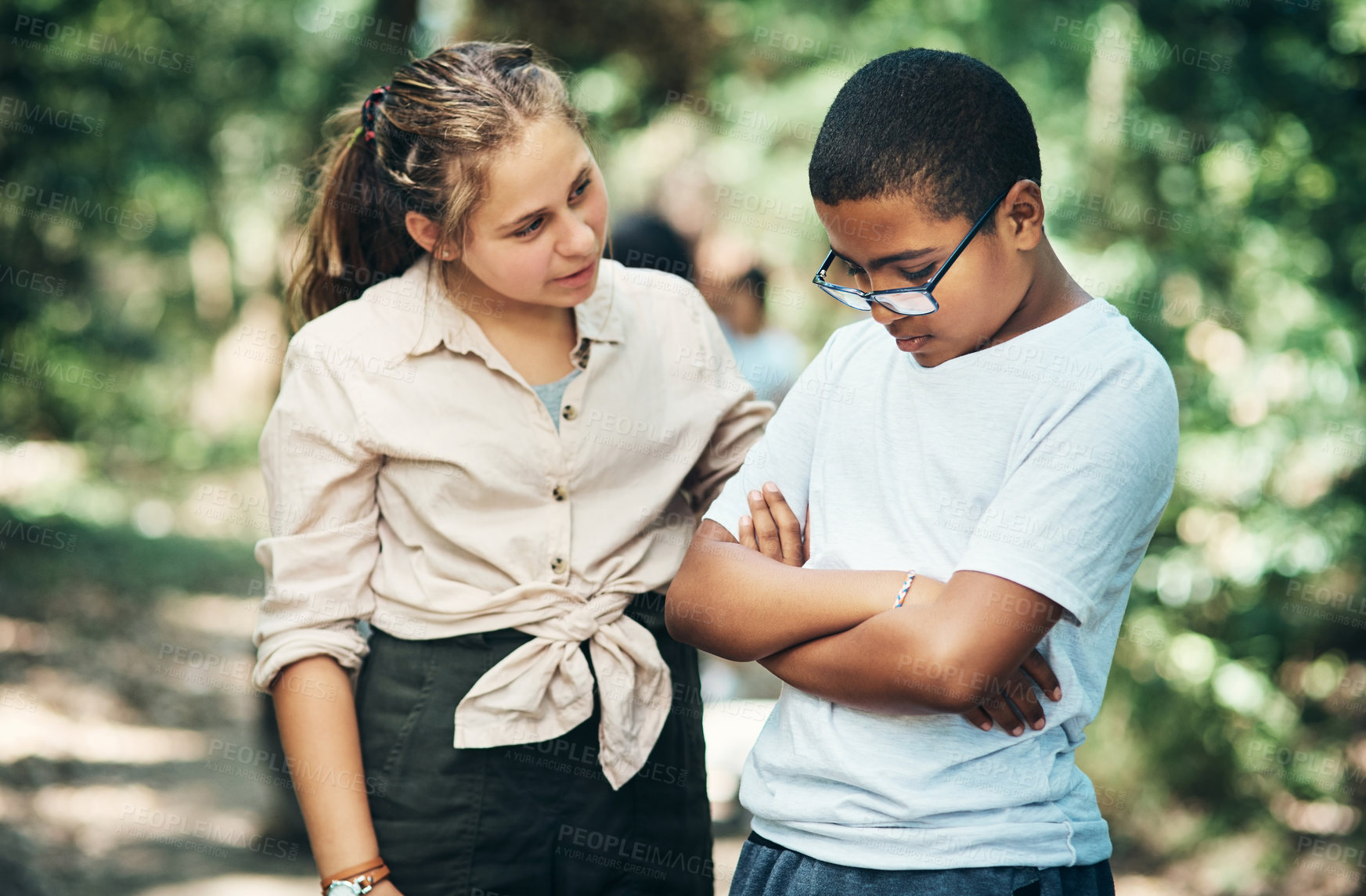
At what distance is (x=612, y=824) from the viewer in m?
1.84

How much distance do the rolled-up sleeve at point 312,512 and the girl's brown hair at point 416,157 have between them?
0.77 feet

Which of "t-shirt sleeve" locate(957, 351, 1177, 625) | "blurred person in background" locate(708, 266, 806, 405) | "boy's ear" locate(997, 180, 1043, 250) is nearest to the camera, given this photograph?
"t-shirt sleeve" locate(957, 351, 1177, 625)

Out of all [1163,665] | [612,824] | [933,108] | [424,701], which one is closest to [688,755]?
[612,824]

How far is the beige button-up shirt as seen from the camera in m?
1.74

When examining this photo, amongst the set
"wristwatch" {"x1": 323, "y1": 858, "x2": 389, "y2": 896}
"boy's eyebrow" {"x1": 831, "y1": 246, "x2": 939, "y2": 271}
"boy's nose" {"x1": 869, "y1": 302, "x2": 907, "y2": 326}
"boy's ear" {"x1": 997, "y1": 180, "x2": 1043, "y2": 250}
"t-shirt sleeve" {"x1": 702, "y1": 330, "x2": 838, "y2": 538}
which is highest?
"boy's ear" {"x1": 997, "y1": 180, "x2": 1043, "y2": 250}

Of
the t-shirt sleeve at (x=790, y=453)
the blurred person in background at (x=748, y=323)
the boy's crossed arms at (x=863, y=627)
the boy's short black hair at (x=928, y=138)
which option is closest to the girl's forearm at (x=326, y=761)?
the boy's crossed arms at (x=863, y=627)

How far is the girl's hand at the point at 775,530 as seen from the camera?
1.61m

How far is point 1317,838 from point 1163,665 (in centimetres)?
70

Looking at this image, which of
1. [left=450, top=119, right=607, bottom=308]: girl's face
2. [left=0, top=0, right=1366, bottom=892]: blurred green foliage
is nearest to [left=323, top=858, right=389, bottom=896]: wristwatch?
[left=450, top=119, right=607, bottom=308]: girl's face

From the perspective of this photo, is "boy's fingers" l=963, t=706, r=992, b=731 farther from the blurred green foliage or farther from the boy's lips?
the blurred green foliage

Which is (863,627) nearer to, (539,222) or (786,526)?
(786,526)

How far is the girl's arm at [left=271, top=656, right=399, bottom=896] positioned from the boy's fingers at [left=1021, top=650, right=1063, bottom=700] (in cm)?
98

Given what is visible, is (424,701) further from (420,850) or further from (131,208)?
(131,208)

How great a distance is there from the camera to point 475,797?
5.85 feet
